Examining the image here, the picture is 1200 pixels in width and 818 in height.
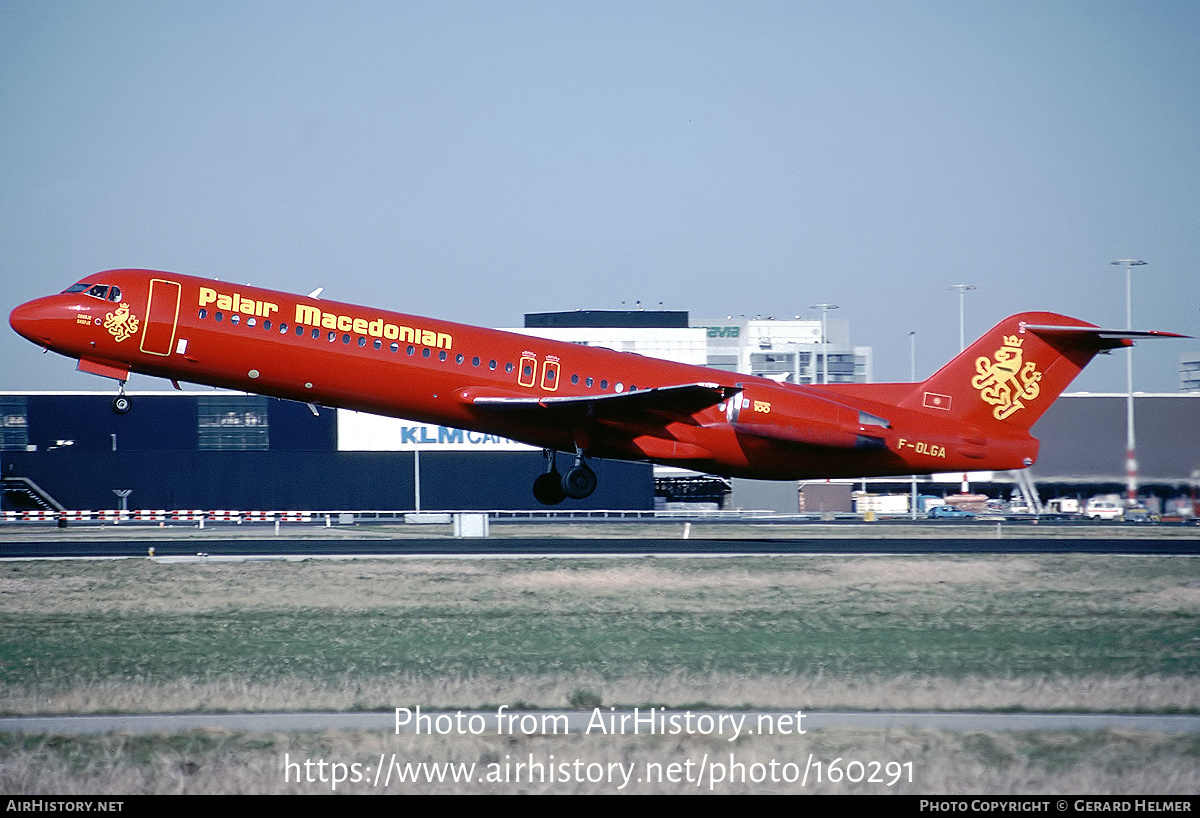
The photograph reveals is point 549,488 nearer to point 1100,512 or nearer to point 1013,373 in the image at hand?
point 1013,373

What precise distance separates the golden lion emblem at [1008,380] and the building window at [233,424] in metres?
53.0

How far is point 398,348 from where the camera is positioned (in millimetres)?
28984

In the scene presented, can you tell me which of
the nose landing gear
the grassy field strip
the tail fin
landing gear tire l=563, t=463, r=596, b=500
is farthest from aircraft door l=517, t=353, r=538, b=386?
the tail fin

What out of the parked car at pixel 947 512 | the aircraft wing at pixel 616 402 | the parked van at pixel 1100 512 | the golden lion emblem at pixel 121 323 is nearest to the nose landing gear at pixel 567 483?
the aircraft wing at pixel 616 402

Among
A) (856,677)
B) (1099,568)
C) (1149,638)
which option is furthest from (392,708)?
(1099,568)

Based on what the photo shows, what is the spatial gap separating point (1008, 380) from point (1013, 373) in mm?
234

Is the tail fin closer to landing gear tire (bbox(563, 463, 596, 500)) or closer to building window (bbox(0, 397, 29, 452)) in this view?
landing gear tire (bbox(563, 463, 596, 500))

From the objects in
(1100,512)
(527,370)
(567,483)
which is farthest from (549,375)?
(1100,512)

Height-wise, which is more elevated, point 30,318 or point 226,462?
point 30,318

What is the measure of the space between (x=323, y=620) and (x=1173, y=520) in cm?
4702

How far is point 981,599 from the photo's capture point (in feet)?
84.3

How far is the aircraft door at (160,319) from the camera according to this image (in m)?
27.5

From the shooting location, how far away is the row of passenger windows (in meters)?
28.0
